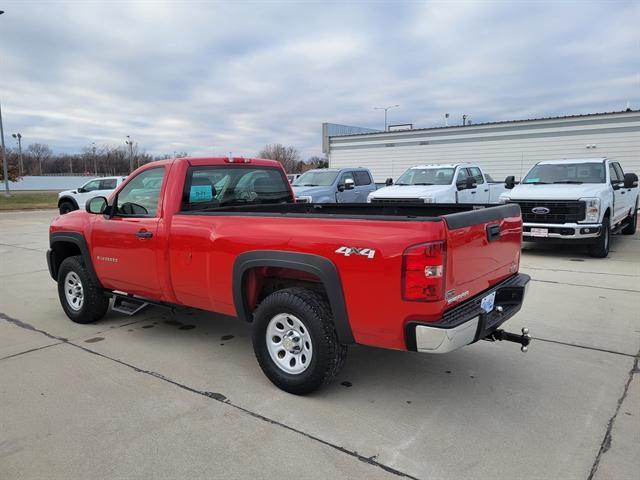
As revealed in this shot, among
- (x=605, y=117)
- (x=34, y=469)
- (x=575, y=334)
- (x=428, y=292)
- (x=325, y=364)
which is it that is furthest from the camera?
(x=605, y=117)

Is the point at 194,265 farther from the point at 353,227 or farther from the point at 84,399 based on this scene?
the point at 353,227

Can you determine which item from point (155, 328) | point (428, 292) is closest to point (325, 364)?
point (428, 292)

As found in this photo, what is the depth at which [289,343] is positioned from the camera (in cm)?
362

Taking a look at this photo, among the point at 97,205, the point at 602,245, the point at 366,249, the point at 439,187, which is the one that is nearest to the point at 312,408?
the point at 366,249

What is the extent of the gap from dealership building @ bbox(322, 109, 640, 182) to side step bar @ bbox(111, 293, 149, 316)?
20071 millimetres

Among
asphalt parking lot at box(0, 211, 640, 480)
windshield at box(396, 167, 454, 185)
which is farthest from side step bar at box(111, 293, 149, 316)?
windshield at box(396, 167, 454, 185)

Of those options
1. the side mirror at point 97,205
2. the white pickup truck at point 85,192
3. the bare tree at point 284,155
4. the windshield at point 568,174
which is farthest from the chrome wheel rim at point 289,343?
the bare tree at point 284,155

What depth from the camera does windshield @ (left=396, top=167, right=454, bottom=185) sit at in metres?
13.3

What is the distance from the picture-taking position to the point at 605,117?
1950 cm

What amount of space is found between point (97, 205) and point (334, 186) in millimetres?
9972

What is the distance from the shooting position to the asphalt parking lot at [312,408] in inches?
109

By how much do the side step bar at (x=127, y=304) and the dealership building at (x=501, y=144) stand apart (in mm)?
20071

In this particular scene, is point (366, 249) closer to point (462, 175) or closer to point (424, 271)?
point (424, 271)

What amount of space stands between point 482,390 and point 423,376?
0.48 m
